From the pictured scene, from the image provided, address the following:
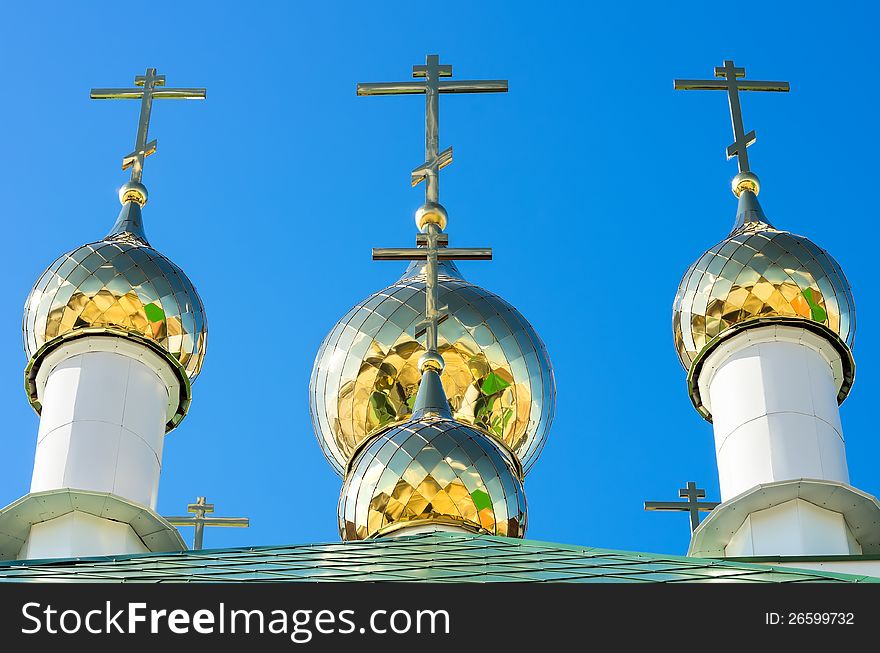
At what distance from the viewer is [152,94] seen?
18641 mm

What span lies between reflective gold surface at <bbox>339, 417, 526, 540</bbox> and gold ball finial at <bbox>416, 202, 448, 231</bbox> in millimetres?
2577

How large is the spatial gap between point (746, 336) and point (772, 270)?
617 millimetres

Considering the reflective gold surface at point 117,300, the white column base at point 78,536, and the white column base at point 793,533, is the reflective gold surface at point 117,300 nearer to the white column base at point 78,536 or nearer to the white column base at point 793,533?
the white column base at point 78,536

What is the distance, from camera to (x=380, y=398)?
16.1 m

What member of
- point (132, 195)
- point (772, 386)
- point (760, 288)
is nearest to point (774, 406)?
point (772, 386)

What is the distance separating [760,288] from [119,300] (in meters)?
5.15

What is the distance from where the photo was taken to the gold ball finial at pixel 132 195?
17094 millimetres

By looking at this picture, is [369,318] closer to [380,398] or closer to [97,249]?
[380,398]

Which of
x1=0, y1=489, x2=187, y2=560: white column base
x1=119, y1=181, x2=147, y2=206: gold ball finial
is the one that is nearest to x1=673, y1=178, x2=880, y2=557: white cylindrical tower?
x1=0, y1=489, x2=187, y2=560: white column base

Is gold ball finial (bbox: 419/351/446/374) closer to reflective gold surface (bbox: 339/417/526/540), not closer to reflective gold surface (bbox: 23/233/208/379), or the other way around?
reflective gold surface (bbox: 339/417/526/540)

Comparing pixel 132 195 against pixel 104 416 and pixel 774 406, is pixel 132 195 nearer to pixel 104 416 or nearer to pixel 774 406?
pixel 104 416

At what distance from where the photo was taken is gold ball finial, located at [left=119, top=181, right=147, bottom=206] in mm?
17094

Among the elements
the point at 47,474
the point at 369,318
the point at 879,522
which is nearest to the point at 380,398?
the point at 369,318

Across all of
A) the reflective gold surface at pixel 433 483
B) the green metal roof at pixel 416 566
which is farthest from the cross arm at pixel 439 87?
the green metal roof at pixel 416 566
